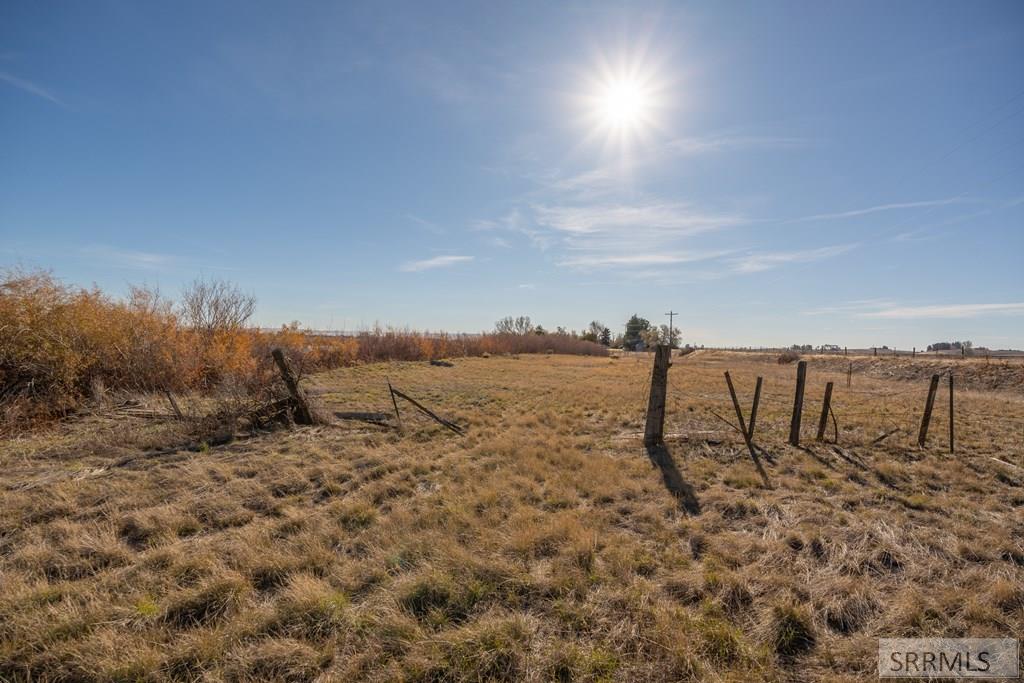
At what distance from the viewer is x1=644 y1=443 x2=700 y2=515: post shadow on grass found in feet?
20.4

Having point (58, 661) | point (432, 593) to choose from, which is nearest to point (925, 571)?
point (432, 593)

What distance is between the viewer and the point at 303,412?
1085cm

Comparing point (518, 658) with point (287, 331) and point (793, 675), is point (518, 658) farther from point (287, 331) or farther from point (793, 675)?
point (287, 331)

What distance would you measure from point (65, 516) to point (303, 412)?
17.9 feet

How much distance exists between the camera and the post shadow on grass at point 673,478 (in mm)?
6223

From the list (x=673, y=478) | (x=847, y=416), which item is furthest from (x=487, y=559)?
(x=847, y=416)

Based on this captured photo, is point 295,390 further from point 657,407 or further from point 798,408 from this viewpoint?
point 798,408

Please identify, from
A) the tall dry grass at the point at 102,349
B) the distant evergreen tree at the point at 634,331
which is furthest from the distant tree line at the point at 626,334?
the tall dry grass at the point at 102,349

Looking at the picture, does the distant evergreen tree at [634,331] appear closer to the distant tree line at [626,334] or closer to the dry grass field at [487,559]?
the distant tree line at [626,334]

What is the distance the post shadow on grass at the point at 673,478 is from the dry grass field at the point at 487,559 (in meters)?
0.05

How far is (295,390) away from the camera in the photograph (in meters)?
10.5

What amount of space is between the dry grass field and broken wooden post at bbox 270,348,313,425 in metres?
1.68

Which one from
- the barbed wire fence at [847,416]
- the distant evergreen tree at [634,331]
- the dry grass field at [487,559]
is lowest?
the dry grass field at [487,559]

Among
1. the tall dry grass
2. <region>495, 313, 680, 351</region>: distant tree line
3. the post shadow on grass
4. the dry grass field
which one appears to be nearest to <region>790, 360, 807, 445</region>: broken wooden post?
the dry grass field
